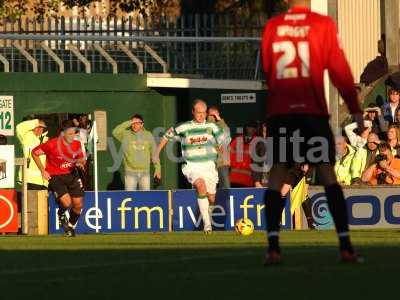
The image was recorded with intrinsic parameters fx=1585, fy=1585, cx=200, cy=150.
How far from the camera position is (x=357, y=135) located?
998 inches

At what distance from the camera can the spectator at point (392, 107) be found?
25.4 m

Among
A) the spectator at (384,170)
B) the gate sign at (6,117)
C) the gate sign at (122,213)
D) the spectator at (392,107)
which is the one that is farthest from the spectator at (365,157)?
the gate sign at (6,117)

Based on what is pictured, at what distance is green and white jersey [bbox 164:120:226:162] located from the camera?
74.1ft

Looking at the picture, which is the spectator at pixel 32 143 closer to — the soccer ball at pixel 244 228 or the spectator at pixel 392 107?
the spectator at pixel 392 107

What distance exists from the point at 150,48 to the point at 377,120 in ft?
20.2

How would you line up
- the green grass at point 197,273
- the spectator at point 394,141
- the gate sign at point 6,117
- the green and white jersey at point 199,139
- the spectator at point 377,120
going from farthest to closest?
1. the gate sign at point 6,117
2. the spectator at point 377,120
3. the spectator at point 394,141
4. the green and white jersey at point 199,139
5. the green grass at point 197,273

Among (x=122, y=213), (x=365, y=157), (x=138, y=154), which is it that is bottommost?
(x=122, y=213)

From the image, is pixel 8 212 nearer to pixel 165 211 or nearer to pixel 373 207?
pixel 165 211

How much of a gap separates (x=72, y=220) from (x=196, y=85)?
27.8ft

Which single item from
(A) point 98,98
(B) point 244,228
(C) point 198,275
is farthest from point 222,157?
(C) point 198,275

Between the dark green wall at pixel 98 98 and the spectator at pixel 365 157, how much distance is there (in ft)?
21.2

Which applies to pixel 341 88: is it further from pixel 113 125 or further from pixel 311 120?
pixel 113 125

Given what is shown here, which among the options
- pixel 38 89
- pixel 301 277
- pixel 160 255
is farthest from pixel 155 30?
pixel 301 277

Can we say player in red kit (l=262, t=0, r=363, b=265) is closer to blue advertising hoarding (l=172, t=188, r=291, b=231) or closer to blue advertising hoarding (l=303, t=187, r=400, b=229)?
blue advertising hoarding (l=303, t=187, r=400, b=229)
